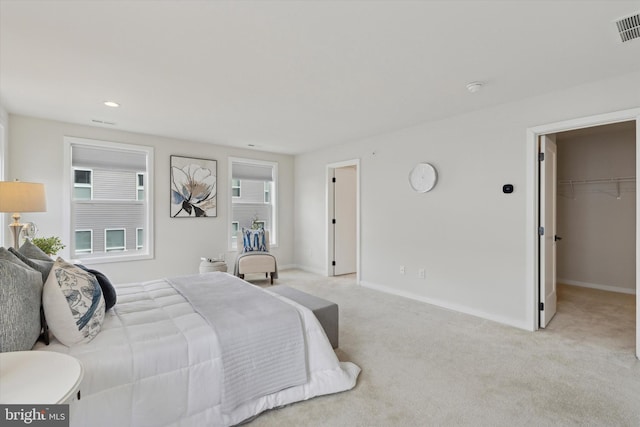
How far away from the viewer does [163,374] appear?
1.64 metres

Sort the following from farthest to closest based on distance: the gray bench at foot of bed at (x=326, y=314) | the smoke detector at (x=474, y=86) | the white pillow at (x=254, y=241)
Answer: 1. the white pillow at (x=254, y=241)
2. the smoke detector at (x=474, y=86)
3. the gray bench at foot of bed at (x=326, y=314)

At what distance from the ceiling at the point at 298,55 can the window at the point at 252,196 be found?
211 cm

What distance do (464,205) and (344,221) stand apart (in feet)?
8.48

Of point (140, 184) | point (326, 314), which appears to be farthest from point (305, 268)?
point (326, 314)

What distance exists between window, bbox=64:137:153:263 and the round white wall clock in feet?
12.8

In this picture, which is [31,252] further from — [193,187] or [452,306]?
[452,306]

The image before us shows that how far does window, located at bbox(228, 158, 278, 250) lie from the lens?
5.86 metres

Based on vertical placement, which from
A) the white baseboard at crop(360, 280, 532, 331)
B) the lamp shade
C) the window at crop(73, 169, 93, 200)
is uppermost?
the window at crop(73, 169, 93, 200)

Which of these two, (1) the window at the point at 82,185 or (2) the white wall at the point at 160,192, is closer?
(2) the white wall at the point at 160,192

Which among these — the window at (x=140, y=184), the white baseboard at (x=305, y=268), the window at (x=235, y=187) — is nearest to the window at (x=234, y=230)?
the window at (x=235, y=187)

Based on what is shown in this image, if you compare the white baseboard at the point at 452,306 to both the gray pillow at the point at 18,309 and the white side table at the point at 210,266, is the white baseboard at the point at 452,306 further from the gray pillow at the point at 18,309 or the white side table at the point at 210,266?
the gray pillow at the point at 18,309

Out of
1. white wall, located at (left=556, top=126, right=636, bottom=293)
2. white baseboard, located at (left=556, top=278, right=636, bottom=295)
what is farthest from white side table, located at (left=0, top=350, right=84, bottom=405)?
white baseboard, located at (left=556, top=278, right=636, bottom=295)

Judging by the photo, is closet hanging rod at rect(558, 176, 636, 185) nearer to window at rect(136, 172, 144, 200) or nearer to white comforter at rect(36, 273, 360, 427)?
white comforter at rect(36, 273, 360, 427)

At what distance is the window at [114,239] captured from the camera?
4652 millimetres
